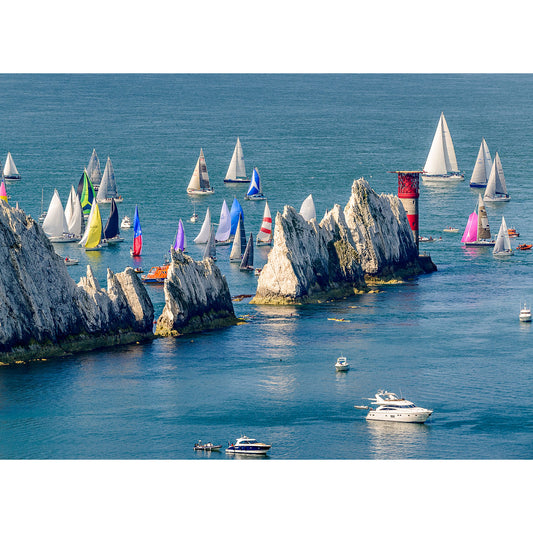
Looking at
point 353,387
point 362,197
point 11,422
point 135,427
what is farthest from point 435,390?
point 362,197

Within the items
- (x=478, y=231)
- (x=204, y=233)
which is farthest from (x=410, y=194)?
(x=204, y=233)

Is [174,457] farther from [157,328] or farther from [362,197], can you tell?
[362,197]

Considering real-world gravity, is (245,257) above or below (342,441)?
above

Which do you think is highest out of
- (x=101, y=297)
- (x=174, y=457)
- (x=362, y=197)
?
(x=362, y=197)

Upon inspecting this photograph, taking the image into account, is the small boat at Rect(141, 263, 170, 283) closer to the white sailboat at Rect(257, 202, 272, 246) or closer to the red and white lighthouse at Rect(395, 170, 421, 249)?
the white sailboat at Rect(257, 202, 272, 246)

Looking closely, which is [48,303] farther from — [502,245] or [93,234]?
[502,245]

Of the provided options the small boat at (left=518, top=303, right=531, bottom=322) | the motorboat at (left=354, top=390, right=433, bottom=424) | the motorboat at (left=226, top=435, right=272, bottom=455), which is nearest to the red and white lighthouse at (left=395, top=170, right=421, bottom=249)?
the small boat at (left=518, top=303, right=531, bottom=322)

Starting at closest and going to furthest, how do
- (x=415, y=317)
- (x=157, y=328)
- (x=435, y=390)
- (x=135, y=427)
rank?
(x=135, y=427) → (x=435, y=390) → (x=157, y=328) → (x=415, y=317)
